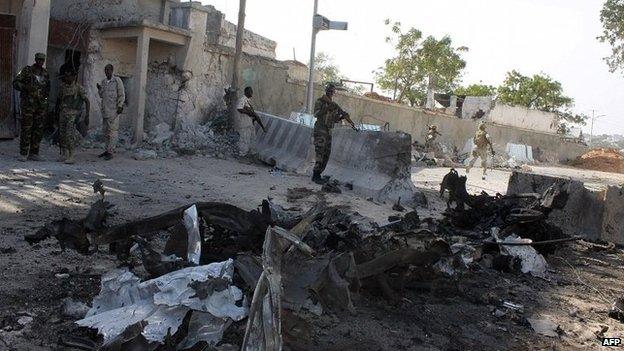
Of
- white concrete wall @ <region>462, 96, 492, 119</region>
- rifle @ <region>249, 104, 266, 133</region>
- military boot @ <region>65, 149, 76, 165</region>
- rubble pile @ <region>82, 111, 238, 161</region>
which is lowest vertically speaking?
military boot @ <region>65, 149, 76, 165</region>

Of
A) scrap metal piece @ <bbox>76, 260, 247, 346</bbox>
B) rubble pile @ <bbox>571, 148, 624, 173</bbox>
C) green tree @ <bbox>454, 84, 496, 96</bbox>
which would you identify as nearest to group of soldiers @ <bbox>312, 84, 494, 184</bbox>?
scrap metal piece @ <bbox>76, 260, 247, 346</bbox>

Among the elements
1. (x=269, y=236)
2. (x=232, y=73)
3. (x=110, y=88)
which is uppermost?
(x=232, y=73)

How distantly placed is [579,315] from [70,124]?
27.0 feet

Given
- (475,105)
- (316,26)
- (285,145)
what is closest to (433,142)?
(316,26)

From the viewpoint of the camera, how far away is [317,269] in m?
3.52

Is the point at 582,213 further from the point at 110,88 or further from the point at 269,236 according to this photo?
the point at 110,88

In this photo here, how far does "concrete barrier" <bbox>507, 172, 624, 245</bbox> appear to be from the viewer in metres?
7.19

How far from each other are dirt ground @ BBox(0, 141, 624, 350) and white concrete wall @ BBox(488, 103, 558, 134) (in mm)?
30649

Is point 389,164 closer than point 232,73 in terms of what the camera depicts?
Yes

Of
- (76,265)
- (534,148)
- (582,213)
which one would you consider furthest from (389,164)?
(534,148)

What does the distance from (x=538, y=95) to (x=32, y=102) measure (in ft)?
137

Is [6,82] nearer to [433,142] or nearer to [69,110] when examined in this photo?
[69,110]

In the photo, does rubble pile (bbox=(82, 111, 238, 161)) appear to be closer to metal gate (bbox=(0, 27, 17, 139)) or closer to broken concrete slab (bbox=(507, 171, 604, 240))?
metal gate (bbox=(0, 27, 17, 139))

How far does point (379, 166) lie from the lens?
942cm
